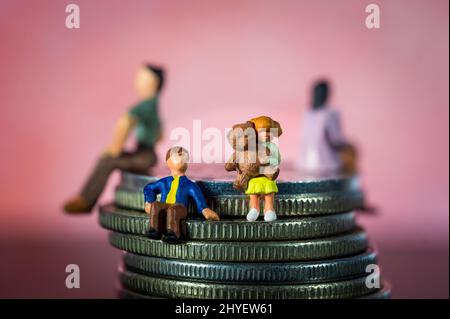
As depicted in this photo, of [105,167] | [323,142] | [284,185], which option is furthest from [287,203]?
[323,142]

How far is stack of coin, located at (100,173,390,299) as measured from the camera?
110 centimetres

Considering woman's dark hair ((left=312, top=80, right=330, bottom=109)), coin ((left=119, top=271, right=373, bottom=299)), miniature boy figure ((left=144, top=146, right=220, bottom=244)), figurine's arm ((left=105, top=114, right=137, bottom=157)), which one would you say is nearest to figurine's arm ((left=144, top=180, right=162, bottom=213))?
miniature boy figure ((left=144, top=146, right=220, bottom=244))

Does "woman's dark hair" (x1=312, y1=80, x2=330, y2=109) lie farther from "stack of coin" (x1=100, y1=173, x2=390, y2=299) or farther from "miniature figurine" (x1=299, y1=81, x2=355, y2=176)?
"stack of coin" (x1=100, y1=173, x2=390, y2=299)

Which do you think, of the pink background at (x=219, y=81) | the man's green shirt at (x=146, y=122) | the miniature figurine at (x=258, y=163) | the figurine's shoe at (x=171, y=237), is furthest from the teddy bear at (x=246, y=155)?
the pink background at (x=219, y=81)

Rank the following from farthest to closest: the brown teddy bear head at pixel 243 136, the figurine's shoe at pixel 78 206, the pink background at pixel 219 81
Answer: the pink background at pixel 219 81 < the figurine's shoe at pixel 78 206 < the brown teddy bear head at pixel 243 136

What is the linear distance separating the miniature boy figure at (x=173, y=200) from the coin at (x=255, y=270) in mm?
43

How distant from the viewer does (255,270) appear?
1.10 meters

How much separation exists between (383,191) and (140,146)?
94cm

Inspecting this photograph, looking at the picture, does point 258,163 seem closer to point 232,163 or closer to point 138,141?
point 232,163

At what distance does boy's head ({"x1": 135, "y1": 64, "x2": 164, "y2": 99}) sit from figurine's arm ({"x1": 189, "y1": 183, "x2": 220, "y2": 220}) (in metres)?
0.53

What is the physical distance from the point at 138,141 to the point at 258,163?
1.74 ft

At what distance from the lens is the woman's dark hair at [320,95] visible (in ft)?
6.15

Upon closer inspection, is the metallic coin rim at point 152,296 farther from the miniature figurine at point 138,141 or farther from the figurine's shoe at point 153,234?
the miniature figurine at point 138,141
